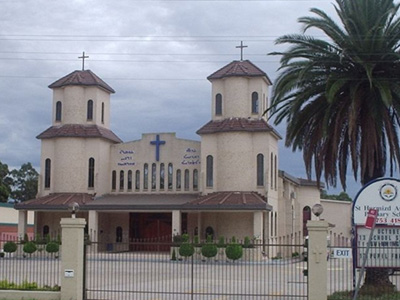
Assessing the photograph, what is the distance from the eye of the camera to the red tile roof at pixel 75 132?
2098 inches

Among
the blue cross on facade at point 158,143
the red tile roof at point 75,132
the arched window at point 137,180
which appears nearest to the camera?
the blue cross on facade at point 158,143

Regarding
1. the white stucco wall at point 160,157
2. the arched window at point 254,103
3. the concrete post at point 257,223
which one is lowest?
the concrete post at point 257,223

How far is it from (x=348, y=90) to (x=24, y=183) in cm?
9377

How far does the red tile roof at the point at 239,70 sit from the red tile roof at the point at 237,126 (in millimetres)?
3380

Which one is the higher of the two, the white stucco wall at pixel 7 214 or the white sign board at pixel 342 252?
the white stucco wall at pixel 7 214

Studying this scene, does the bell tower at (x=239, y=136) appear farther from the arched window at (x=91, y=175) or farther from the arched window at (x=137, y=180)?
the arched window at (x=91, y=175)

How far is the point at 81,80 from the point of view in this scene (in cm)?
5491

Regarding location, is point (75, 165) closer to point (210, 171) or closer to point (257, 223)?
point (210, 171)

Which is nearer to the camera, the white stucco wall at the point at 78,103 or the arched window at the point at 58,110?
the white stucco wall at the point at 78,103

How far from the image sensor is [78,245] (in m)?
20.2

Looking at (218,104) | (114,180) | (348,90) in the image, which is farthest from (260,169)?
(348,90)

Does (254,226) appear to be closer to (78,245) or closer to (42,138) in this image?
(42,138)

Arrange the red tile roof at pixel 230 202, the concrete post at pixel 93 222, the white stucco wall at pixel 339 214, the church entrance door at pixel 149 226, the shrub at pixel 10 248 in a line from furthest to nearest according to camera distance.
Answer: the white stucco wall at pixel 339 214 < the church entrance door at pixel 149 226 < the concrete post at pixel 93 222 < the shrub at pixel 10 248 < the red tile roof at pixel 230 202

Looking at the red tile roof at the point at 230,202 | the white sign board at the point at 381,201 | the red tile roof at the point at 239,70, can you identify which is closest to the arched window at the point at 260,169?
the red tile roof at the point at 230,202
